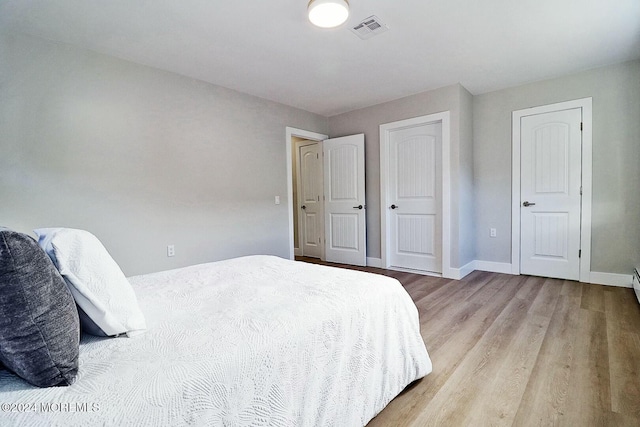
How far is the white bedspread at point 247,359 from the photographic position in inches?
27.0

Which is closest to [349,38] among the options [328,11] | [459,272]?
[328,11]

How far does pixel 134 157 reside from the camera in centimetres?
288

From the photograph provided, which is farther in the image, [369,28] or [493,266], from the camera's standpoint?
[493,266]

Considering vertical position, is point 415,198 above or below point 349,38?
below

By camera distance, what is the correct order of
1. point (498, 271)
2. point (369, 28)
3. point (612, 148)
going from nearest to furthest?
point (369, 28) → point (612, 148) → point (498, 271)

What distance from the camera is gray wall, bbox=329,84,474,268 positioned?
3682mm

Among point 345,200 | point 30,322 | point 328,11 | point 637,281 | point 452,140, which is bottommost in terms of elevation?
point 637,281

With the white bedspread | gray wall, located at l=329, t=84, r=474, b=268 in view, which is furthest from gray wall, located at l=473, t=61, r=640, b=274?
the white bedspread

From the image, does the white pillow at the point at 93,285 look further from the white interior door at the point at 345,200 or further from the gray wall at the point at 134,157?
the white interior door at the point at 345,200

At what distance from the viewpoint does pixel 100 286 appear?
97cm

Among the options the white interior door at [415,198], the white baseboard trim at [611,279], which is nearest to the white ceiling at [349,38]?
the white interior door at [415,198]

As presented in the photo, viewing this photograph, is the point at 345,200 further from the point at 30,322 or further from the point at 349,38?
the point at 30,322

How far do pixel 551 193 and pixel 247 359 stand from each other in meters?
4.09

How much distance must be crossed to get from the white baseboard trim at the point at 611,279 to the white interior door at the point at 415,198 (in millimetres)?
1620
